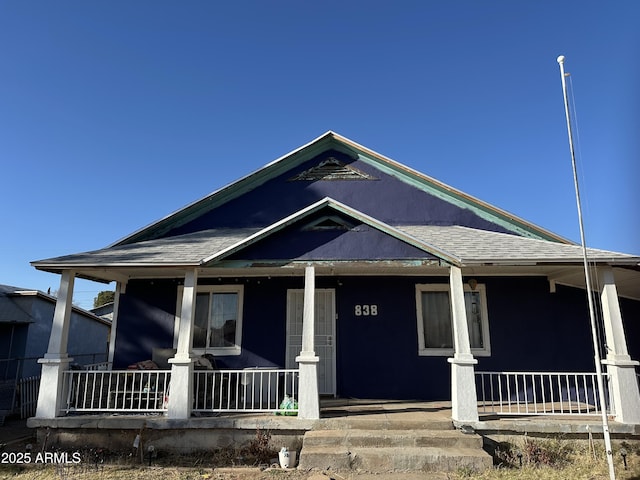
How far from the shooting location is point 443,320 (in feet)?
32.6

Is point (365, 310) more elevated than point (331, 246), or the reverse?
point (331, 246)

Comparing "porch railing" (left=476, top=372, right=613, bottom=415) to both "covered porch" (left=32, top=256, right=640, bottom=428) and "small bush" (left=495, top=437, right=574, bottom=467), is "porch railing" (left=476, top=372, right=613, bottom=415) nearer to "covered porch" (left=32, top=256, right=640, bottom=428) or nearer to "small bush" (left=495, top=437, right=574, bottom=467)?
"covered porch" (left=32, top=256, right=640, bottom=428)

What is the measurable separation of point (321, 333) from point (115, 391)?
4443mm

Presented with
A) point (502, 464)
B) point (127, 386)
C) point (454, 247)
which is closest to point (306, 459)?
point (502, 464)

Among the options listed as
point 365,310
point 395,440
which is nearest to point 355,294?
point 365,310

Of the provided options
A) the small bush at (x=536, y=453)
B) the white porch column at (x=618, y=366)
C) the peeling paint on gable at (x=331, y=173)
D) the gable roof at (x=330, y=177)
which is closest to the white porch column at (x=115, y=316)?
the gable roof at (x=330, y=177)

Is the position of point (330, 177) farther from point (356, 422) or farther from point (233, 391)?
point (356, 422)

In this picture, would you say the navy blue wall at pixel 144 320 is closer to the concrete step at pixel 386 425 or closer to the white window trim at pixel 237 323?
the white window trim at pixel 237 323

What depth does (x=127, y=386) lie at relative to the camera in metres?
8.55

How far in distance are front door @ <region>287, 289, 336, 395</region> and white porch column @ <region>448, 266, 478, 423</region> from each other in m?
3.08

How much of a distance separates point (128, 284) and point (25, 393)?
15.3ft

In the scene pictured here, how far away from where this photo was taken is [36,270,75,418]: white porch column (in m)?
7.71

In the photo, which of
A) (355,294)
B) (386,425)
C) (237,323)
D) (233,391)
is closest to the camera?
(386,425)

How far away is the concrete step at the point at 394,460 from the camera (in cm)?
628
